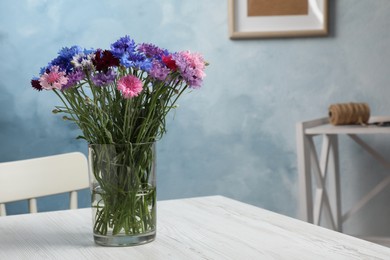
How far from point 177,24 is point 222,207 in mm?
1643

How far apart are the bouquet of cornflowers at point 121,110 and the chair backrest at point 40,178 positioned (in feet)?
2.15

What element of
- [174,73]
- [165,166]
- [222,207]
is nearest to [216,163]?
[165,166]

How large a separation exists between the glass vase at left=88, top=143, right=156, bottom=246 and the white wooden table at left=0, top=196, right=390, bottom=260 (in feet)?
0.09

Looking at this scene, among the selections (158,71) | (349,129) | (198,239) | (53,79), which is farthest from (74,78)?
(349,129)

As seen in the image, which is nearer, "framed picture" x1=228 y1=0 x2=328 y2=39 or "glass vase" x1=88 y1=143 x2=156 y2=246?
"glass vase" x1=88 y1=143 x2=156 y2=246

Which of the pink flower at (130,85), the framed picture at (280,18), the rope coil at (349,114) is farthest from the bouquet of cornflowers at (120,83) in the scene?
the framed picture at (280,18)

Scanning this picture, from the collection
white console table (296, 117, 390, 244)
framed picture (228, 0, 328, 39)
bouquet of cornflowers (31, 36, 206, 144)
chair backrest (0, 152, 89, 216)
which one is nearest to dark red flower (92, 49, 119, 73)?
bouquet of cornflowers (31, 36, 206, 144)

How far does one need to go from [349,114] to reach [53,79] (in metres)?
1.93

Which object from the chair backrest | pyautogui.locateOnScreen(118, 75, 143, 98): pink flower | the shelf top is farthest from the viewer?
the shelf top

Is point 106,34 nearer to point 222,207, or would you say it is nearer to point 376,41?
point 376,41

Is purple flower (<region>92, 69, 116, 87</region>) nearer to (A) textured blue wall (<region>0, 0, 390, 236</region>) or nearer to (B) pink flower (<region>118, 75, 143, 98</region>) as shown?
(B) pink flower (<region>118, 75, 143, 98</region>)

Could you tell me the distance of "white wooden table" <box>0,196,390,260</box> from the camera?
1.23 metres

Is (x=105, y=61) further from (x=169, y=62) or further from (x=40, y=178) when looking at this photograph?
(x=40, y=178)

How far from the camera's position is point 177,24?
3.16 metres
